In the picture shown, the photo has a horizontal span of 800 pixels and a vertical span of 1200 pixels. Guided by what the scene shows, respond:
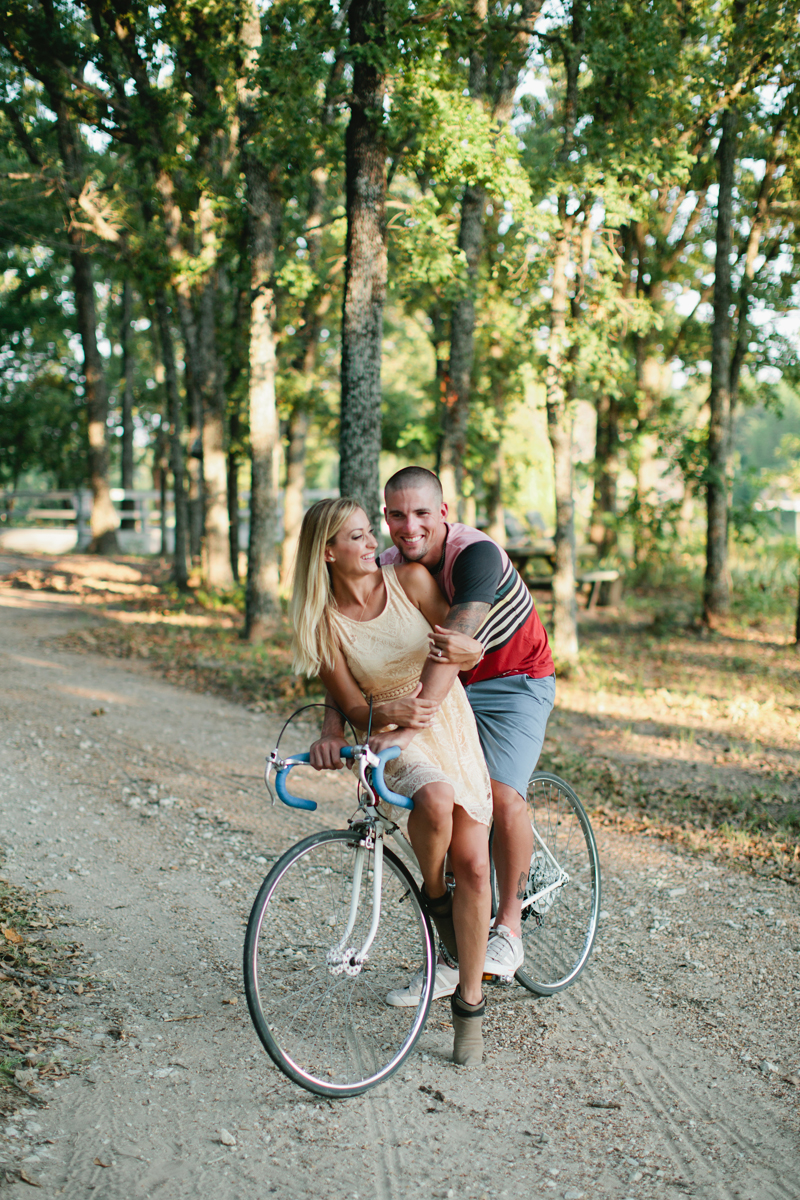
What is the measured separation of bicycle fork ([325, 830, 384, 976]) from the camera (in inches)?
129

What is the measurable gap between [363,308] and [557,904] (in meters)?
6.60

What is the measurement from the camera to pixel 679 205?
17.1 metres

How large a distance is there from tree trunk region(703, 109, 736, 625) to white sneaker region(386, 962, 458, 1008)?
1191cm

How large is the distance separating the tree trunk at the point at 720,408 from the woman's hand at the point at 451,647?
39.6 feet

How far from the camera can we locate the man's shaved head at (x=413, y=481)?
3.35 meters

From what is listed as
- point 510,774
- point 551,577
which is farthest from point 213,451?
point 510,774

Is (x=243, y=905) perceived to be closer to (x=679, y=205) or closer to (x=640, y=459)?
(x=640, y=459)

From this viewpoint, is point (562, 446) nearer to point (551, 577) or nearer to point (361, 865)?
point (551, 577)

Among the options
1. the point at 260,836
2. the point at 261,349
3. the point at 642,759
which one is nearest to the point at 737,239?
the point at 261,349

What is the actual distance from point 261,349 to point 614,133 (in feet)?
16.9

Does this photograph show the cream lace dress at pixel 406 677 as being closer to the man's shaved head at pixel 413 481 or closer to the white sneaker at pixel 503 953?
the man's shaved head at pixel 413 481

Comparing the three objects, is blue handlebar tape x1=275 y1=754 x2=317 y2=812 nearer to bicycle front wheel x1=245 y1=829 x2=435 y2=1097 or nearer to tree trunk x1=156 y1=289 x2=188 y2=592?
bicycle front wheel x1=245 y1=829 x2=435 y2=1097

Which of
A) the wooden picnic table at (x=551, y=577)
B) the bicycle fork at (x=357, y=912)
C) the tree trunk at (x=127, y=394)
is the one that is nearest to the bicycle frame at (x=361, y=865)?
the bicycle fork at (x=357, y=912)

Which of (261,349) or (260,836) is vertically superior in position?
(261,349)
